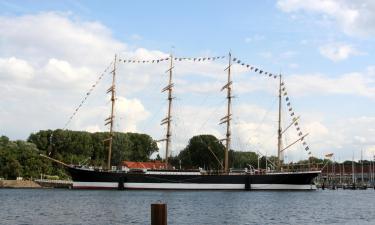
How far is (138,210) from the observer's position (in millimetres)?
62375

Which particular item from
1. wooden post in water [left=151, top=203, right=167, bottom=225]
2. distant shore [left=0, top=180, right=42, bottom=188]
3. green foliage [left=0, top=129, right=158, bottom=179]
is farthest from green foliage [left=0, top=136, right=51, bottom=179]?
wooden post in water [left=151, top=203, right=167, bottom=225]

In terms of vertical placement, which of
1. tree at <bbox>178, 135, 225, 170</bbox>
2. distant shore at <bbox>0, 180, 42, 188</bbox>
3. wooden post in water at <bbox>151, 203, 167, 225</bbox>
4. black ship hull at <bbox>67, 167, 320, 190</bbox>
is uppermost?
tree at <bbox>178, 135, 225, 170</bbox>

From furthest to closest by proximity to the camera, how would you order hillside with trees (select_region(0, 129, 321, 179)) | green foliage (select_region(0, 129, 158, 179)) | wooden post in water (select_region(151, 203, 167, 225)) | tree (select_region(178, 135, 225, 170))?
tree (select_region(178, 135, 225, 170)), hillside with trees (select_region(0, 129, 321, 179)), green foliage (select_region(0, 129, 158, 179)), wooden post in water (select_region(151, 203, 167, 225))

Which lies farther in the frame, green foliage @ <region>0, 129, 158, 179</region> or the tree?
the tree

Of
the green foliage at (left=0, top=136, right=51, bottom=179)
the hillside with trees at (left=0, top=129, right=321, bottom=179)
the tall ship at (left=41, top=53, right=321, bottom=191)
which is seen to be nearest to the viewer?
the tall ship at (left=41, top=53, right=321, bottom=191)

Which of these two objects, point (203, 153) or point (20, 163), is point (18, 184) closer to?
point (20, 163)

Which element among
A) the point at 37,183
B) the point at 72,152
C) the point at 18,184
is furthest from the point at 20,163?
the point at 72,152

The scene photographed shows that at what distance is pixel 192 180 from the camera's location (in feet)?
378

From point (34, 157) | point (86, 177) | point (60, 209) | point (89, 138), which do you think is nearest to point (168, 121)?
point (86, 177)

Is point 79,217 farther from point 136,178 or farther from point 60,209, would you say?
point 136,178

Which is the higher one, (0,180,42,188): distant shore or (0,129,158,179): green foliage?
(0,129,158,179): green foliage

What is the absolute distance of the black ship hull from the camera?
375 feet

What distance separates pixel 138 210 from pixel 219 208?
9768 mm

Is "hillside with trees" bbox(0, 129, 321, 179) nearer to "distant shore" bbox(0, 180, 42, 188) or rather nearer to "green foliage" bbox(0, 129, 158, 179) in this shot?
"green foliage" bbox(0, 129, 158, 179)
